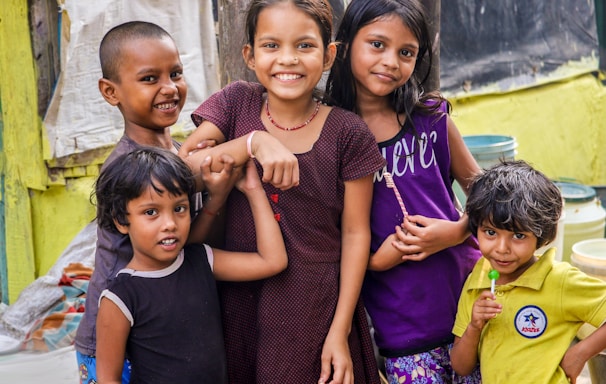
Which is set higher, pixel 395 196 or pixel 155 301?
pixel 395 196

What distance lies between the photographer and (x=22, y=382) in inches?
170

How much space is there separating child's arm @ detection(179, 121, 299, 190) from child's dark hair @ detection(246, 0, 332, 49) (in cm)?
29

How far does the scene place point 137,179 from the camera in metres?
2.29

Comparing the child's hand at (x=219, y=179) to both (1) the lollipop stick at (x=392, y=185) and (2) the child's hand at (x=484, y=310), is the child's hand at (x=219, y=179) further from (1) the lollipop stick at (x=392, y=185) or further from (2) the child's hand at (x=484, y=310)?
(2) the child's hand at (x=484, y=310)

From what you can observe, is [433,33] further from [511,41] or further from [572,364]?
[511,41]

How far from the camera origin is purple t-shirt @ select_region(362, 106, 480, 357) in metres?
2.53

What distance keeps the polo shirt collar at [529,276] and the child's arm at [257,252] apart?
1.93ft

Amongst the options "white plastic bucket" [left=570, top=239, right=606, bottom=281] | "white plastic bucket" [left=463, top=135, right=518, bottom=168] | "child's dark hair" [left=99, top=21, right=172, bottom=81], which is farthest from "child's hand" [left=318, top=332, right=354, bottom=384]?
"white plastic bucket" [left=463, top=135, right=518, bottom=168]

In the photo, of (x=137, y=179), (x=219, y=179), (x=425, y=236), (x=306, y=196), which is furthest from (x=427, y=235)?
(x=137, y=179)

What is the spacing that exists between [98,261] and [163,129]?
445 millimetres

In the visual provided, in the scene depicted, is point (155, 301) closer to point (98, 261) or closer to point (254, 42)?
point (98, 261)

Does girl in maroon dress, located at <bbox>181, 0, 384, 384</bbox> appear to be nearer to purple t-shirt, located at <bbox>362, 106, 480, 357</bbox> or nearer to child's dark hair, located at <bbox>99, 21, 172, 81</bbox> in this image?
purple t-shirt, located at <bbox>362, 106, 480, 357</bbox>

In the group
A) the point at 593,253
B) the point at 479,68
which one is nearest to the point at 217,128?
the point at 593,253

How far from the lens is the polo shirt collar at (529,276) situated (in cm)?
240
